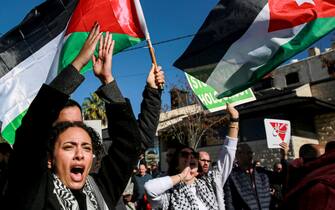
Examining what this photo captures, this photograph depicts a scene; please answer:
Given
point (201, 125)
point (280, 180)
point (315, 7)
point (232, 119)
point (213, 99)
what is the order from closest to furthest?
point (315, 7) → point (232, 119) → point (213, 99) → point (280, 180) → point (201, 125)

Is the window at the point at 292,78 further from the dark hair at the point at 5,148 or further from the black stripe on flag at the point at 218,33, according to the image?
the dark hair at the point at 5,148

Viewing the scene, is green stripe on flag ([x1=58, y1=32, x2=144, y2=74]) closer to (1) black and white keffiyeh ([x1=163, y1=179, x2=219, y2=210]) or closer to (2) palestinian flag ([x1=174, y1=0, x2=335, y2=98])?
(2) palestinian flag ([x1=174, y1=0, x2=335, y2=98])

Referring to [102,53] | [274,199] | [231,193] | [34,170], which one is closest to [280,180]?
[274,199]

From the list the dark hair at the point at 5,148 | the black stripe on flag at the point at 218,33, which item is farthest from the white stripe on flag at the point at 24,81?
the black stripe on flag at the point at 218,33

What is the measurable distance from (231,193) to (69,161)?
3406 millimetres

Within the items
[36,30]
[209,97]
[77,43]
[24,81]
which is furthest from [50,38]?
[209,97]

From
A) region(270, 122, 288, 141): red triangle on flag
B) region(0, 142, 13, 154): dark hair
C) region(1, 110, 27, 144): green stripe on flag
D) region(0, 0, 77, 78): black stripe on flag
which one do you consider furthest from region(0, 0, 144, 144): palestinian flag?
region(270, 122, 288, 141): red triangle on flag

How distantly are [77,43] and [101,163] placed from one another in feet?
7.53

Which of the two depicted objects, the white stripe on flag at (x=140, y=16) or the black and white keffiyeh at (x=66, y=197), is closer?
the black and white keffiyeh at (x=66, y=197)

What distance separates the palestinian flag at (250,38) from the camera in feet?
13.7

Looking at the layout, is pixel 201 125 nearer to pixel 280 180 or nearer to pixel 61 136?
pixel 280 180

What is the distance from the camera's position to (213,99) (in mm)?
5047

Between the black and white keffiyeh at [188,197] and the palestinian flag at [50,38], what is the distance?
1581 mm

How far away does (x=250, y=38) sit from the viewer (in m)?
4.27
